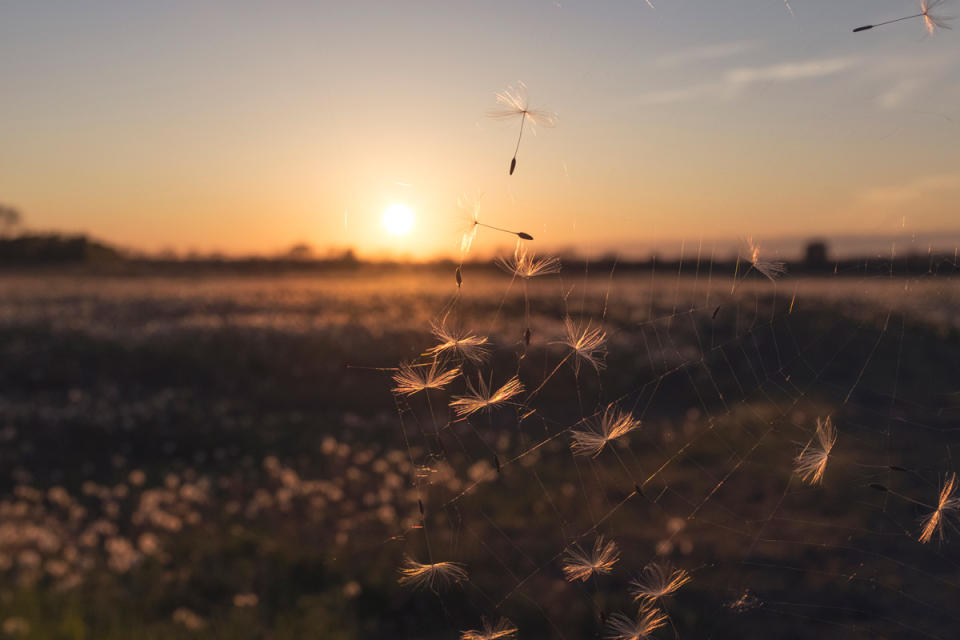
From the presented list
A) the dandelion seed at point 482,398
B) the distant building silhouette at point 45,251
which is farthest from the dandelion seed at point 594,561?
the distant building silhouette at point 45,251

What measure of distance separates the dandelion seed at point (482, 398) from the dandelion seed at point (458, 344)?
0.05 meters

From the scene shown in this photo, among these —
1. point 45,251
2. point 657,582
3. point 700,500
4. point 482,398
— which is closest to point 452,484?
point 700,500

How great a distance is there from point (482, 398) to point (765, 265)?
0.71 metres

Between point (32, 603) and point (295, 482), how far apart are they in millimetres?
3180

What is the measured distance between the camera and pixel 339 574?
5844 mm

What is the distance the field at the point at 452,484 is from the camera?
3.37m

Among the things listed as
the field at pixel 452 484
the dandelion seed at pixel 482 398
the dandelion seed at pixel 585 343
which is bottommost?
the field at pixel 452 484

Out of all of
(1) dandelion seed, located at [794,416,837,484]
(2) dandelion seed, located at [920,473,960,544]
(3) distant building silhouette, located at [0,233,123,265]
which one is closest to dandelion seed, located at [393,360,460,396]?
(1) dandelion seed, located at [794,416,837,484]

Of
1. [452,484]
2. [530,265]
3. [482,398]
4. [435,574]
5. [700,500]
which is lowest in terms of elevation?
[700,500]

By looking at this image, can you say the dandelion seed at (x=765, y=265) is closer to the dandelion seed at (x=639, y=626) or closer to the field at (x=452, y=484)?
the field at (x=452, y=484)

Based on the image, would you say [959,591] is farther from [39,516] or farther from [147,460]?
[147,460]

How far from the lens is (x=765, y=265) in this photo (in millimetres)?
1548

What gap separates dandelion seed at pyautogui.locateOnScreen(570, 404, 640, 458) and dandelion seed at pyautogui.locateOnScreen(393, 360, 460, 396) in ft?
0.84

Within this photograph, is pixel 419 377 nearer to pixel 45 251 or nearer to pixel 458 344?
pixel 458 344
